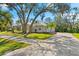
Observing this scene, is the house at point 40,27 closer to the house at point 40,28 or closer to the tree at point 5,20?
the house at point 40,28

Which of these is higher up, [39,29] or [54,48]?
[39,29]

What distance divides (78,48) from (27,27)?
1.47 feet

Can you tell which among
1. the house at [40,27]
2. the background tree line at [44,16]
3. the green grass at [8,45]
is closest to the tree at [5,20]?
the background tree line at [44,16]

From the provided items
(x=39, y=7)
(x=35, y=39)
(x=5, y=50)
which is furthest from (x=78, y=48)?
(x=5, y=50)

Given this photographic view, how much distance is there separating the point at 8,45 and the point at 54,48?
0.38 metres

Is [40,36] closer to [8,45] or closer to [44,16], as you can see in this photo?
[44,16]

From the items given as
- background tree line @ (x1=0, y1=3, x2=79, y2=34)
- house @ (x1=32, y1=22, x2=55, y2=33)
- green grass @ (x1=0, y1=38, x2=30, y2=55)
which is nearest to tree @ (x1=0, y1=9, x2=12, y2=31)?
background tree line @ (x1=0, y1=3, x2=79, y2=34)

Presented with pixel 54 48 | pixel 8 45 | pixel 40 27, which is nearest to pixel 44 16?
pixel 40 27

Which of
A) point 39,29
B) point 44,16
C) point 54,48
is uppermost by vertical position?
point 44,16

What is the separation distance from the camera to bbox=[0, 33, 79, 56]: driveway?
158cm

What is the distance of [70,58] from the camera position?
1562 millimetres

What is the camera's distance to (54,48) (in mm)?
1599

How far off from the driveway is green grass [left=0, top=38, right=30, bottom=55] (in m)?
0.03

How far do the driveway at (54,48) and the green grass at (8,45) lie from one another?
0.03 m
